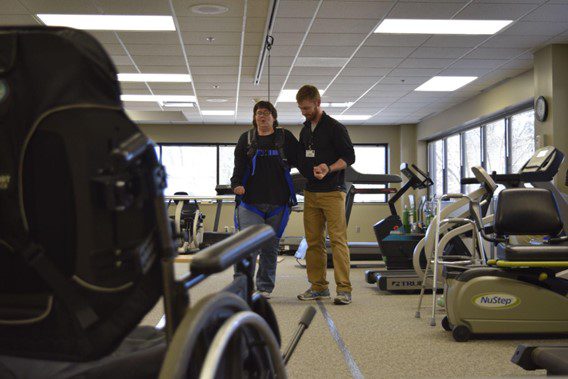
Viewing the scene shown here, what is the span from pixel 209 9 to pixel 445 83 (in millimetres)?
4562

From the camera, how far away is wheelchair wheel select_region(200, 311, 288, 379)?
1120 millimetres

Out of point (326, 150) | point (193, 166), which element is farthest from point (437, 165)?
point (326, 150)

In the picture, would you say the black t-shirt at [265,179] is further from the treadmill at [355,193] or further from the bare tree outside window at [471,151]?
the bare tree outside window at [471,151]

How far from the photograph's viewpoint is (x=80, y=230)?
1056mm

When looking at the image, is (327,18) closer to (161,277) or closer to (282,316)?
(282,316)

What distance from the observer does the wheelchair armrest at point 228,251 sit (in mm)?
1120

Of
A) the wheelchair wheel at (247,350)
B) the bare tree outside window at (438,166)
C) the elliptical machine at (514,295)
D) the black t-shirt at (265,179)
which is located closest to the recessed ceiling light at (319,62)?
the black t-shirt at (265,179)

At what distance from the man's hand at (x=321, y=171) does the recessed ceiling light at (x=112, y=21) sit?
8.73 ft

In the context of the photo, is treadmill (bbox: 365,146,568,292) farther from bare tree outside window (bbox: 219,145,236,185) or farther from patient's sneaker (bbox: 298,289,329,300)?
bare tree outside window (bbox: 219,145,236,185)

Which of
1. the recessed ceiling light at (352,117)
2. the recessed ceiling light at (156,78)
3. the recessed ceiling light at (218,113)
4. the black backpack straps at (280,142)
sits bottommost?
the black backpack straps at (280,142)

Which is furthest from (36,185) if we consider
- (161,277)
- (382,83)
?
(382,83)

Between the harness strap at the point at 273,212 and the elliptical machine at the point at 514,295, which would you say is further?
the harness strap at the point at 273,212

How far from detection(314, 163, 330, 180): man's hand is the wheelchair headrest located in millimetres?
1160

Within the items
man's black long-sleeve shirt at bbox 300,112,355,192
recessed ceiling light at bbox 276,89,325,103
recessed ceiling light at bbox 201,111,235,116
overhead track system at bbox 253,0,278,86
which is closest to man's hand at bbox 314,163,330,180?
man's black long-sleeve shirt at bbox 300,112,355,192
